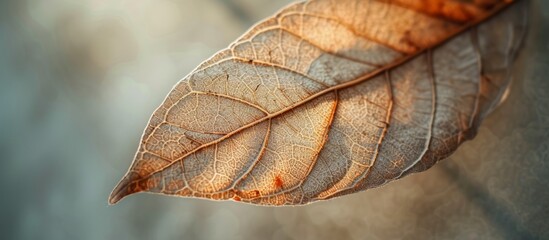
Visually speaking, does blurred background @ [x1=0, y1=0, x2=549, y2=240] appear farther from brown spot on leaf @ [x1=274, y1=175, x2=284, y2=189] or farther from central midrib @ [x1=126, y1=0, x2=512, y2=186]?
brown spot on leaf @ [x1=274, y1=175, x2=284, y2=189]

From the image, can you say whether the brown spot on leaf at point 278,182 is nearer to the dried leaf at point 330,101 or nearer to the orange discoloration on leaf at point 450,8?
the dried leaf at point 330,101

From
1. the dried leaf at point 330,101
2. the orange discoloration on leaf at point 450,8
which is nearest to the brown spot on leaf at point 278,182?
the dried leaf at point 330,101

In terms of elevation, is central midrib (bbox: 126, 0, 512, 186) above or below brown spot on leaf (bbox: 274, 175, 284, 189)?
above

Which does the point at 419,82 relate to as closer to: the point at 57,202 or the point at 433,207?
the point at 433,207

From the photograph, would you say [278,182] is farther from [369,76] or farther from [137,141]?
[137,141]

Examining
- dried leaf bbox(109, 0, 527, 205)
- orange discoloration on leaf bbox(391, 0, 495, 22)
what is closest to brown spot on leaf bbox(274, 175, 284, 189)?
dried leaf bbox(109, 0, 527, 205)
